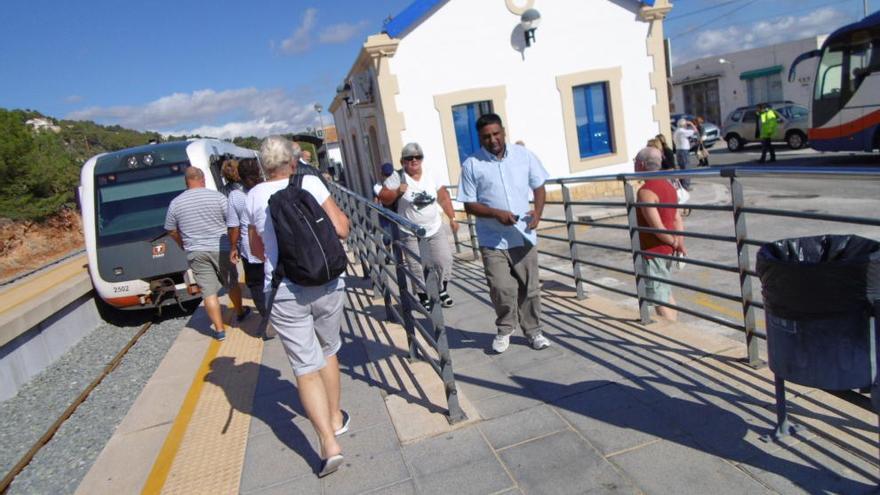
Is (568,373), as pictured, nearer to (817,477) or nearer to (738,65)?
(817,477)

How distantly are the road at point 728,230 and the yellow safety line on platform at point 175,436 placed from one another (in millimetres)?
4009

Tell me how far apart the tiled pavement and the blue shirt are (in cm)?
90

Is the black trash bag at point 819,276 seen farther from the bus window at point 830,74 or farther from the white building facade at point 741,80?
the white building facade at point 741,80

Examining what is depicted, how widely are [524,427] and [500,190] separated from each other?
66.5 inches

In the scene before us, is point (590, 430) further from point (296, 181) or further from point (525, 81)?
point (525, 81)

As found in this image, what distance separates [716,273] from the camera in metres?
7.28

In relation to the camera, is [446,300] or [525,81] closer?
[446,300]

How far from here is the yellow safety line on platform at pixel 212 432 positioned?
3318 millimetres

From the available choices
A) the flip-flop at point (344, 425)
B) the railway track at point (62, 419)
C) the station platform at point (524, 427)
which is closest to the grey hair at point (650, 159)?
the station platform at point (524, 427)

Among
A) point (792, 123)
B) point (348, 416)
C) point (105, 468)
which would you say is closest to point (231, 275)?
point (105, 468)

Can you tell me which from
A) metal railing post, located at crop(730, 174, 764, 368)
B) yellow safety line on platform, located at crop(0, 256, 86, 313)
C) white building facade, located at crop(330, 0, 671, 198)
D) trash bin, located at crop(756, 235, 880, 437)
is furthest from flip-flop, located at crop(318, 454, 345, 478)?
white building facade, located at crop(330, 0, 671, 198)

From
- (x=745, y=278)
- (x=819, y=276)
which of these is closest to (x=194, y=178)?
(x=745, y=278)

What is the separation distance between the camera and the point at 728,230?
9672 millimetres

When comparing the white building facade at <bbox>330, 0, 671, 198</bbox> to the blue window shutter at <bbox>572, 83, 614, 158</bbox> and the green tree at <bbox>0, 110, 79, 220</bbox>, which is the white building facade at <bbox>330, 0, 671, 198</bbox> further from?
the green tree at <bbox>0, 110, 79, 220</bbox>
